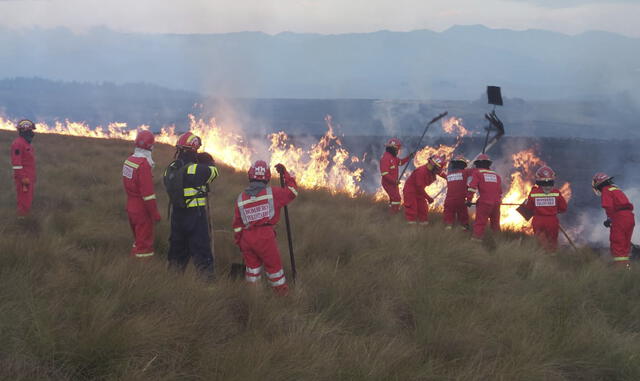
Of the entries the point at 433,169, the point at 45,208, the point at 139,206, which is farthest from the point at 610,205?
the point at 45,208

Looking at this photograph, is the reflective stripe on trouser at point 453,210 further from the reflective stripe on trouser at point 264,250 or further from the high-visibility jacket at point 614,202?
the reflective stripe on trouser at point 264,250

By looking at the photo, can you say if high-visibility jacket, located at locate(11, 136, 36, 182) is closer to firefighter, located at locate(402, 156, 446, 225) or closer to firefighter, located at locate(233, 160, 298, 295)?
firefighter, located at locate(233, 160, 298, 295)

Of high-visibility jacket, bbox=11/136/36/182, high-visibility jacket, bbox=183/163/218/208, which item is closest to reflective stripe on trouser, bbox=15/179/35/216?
high-visibility jacket, bbox=11/136/36/182

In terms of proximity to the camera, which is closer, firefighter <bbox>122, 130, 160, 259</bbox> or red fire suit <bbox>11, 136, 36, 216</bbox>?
firefighter <bbox>122, 130, 160, 259</bbox>

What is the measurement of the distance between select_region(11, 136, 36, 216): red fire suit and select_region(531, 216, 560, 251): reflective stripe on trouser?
9658 millimetres

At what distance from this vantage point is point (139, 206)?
20.4ft

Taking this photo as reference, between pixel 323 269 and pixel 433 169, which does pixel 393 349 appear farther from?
pixel 433 169

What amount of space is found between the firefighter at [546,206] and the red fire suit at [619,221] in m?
0.78

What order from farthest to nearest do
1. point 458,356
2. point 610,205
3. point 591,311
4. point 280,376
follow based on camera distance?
1. point 610,205
2. point 591,311
3. point 458,356
4. point 280,376

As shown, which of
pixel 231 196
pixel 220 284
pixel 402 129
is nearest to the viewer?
pixel 220 284

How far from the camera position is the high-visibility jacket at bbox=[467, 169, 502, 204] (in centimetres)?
891

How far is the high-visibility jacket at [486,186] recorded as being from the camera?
8906mm

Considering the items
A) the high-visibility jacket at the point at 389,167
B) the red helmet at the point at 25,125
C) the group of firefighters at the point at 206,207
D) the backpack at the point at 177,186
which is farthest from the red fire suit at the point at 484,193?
the red helmet at the point at 25,125

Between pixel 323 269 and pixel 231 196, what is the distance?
21.0 ft
